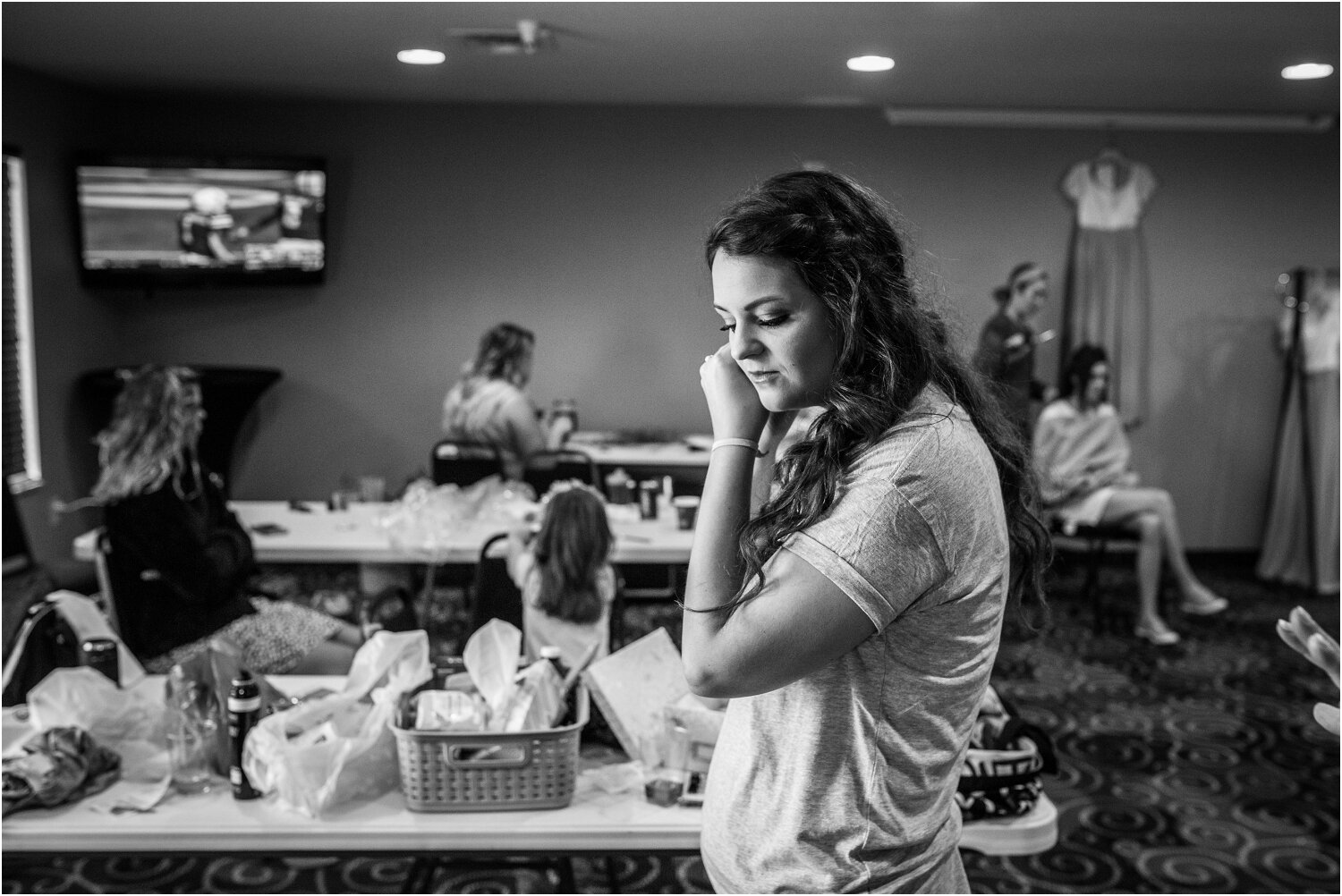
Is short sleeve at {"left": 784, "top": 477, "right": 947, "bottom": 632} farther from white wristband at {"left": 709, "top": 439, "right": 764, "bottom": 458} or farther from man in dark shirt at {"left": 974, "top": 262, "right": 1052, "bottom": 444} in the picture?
man in dark shirt at {"left": 974, "top": 262, "right": 1052, "bottom": 444}

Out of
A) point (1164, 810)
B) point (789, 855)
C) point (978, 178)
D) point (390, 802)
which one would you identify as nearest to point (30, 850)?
point (390, 802)

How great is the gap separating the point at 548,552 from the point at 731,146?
4.21 meters

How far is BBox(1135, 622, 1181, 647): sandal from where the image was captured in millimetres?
5082

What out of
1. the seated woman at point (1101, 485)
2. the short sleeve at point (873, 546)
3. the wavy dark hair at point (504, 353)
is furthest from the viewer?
the seated woman at point (1101, 485)

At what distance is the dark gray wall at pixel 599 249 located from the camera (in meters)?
6.54

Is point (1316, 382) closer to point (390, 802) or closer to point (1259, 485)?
point (1259, 485)

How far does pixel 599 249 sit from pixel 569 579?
4.04 m

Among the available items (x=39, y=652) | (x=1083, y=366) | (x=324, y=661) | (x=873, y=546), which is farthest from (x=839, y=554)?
(x=1083, y=366)

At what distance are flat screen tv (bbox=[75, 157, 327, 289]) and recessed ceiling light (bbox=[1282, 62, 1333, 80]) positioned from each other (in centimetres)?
461

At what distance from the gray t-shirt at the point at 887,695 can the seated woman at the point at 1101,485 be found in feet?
14.1

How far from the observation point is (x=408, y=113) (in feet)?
21.3

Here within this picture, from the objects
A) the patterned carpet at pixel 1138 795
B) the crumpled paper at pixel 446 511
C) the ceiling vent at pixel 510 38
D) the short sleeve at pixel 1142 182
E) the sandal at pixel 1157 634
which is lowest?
the patterned carpet at pixel 1138 795

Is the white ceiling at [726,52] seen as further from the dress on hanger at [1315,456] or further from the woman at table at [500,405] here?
the woman at table at [500,405]

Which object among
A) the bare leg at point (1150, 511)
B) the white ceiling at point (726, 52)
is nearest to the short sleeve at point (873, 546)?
the white ceiling at point (726, 52)
